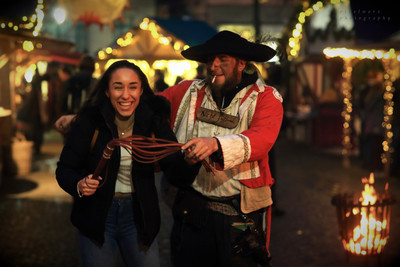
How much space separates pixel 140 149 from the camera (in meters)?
3.19

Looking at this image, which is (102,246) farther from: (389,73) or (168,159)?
(389,73)

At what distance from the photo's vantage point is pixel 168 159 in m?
3.44

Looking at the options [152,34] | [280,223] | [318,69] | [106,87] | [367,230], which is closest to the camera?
[106,87]

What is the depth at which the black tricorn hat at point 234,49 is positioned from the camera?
3.54 metres

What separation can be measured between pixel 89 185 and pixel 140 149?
35cm

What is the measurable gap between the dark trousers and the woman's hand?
2.70ft

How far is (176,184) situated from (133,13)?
1407 inches

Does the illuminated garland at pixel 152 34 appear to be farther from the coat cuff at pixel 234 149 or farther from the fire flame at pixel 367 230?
the coat cuff at pixel 234 149

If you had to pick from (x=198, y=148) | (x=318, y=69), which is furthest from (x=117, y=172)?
(x=318, y=69)

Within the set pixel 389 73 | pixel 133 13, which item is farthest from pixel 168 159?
pixel 133 13

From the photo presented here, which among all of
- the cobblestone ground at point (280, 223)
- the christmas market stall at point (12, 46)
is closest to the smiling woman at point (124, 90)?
the cobblestone ground at point (280, 223)

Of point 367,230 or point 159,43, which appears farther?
point 159,43

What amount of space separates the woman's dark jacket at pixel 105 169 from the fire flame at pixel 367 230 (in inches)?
81.8

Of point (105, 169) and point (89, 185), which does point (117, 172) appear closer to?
point (105, 169)
